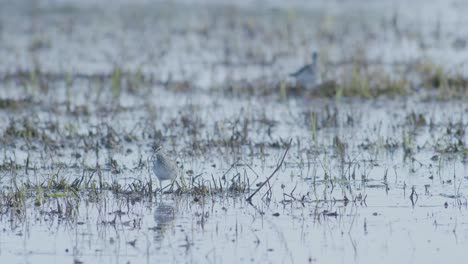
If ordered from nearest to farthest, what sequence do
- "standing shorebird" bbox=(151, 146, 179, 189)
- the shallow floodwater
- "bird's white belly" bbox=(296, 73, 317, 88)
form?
the shallow floodwater
"standing shorebird" bbox=(151, 146, 179, 189)
"bird's white belly" bbox=(296, 73, 317, 88)

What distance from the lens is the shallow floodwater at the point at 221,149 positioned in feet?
23.9

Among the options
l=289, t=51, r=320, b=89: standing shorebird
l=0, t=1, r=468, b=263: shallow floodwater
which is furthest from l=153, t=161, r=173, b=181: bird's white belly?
l=289, t=51, r=320, b=89: standing shorebird

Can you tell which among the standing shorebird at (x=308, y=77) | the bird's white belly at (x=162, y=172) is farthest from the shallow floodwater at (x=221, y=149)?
the standing shorebird at (x=308, y=77)

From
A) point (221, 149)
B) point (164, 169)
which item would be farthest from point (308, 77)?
point (164, 169)

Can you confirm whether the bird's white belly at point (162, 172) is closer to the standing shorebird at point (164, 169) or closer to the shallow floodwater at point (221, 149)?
the standing shorebird at point (164, 169)

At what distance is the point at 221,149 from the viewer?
416 inches

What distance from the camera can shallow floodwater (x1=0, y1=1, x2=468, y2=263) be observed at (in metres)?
7.27

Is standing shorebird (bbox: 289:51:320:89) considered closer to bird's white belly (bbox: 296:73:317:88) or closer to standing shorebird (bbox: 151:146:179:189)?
bird's white belly (bbox: 296:73:317:88)

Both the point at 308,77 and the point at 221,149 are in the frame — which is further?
the point at 308,77

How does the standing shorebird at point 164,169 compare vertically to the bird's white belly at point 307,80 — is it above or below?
below

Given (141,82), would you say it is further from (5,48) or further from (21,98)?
(5,48)

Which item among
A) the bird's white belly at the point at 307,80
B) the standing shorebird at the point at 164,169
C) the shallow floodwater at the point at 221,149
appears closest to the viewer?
the shallow floodwater at the point at 221,149

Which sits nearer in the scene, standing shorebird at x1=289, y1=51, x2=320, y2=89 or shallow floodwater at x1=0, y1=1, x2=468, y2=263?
shallow floodwater at x1=0, y1=1, x2=468, y2=263

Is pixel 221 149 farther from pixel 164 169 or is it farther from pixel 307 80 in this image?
pixel 307 80
